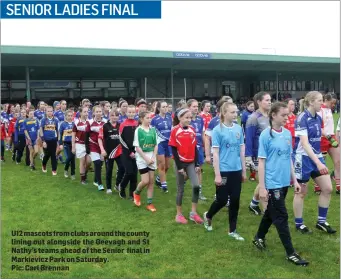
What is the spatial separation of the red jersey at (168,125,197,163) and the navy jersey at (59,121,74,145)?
15.2 ft

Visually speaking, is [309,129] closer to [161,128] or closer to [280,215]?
[280,215]

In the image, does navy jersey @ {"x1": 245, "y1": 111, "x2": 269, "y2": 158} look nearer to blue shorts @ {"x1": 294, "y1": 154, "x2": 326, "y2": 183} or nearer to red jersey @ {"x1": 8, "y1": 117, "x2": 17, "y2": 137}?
blue shorts @ {"x1": 294, "y1": 154, "x2": 326, "y2": 183}

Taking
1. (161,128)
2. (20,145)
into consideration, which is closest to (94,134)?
(161,128)

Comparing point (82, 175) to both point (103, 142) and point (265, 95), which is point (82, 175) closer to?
point (103, 142)

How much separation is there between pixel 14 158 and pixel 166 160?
6.85 meters

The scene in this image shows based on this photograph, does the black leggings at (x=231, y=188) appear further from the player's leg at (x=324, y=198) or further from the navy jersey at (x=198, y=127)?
the navy jersey at (x=198, y=127)

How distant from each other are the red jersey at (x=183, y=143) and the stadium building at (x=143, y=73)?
23.9 m

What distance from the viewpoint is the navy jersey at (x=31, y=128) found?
1162 centimetres

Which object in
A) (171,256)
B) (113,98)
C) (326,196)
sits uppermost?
(113,98)

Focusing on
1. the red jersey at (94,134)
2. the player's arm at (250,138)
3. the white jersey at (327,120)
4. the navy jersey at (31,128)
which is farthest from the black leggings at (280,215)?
the navy jersey at (31,128)

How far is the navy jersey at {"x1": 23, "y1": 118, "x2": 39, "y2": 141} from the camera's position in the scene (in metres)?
11.6

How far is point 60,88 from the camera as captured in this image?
40594 mm

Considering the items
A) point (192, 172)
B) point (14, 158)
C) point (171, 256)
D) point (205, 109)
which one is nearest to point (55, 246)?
point (171, 256)

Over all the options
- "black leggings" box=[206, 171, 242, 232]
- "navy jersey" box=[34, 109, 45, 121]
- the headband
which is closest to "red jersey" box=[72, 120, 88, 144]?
the headband
